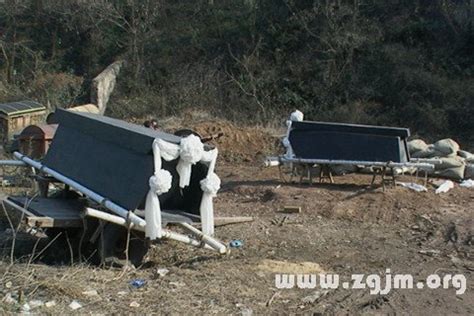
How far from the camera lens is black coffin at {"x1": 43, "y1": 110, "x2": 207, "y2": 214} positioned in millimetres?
7398

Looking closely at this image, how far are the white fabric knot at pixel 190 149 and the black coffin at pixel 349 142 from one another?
4.49 meters

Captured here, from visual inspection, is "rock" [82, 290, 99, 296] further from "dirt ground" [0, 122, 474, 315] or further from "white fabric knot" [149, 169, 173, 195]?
"white fabric knot" [149, 169, 173, 195]

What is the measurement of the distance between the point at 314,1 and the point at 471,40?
476cm

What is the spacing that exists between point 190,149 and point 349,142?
187 inches

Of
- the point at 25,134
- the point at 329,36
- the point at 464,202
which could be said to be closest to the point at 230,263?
the point at 464,202

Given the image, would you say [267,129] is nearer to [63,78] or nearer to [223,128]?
[223,128]

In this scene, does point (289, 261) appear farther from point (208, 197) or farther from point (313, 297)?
point (313, 297)

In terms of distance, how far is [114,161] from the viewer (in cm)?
791

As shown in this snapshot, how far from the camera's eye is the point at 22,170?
1174 centimetres

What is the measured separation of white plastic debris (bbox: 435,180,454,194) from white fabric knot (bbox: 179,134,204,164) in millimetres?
4887

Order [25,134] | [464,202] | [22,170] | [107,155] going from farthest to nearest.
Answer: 1. [25,134]
2. [22,170]
3. [464,202]
4. [107,155]

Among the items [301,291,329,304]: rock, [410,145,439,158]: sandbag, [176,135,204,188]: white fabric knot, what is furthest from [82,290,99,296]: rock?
[410,145,439,158]: sandbag

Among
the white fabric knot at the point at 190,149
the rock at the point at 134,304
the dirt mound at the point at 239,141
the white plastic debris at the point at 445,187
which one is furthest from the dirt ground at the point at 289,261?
the dirt mound at the point at 239,141

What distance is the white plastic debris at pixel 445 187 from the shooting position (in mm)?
10945
